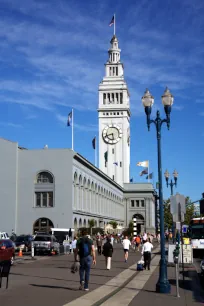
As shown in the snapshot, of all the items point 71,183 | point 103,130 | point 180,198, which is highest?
point 103,130

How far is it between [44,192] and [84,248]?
52063 mm

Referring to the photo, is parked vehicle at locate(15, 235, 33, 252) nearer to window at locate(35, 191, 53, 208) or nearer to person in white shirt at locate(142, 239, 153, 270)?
window at locate(35, 191, 53, 208)

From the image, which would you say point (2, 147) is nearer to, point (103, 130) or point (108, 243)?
Result: point (108, 243)

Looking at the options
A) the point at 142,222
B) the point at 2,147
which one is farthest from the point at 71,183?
the point at 142,222

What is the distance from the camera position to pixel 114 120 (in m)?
124

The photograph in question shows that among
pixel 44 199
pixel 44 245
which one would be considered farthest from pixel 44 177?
pixel 44 245

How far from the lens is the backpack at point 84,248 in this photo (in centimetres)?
1536

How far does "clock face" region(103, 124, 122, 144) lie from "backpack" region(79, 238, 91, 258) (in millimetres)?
107054

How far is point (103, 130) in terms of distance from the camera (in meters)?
124

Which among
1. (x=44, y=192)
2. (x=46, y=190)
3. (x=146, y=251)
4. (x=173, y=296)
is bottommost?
(x=173, y=296)

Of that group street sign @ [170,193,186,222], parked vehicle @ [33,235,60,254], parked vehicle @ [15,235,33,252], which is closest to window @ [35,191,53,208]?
parked vehicle @ [15,235,33,252]

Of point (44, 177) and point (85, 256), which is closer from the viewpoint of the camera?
point (85, 256)

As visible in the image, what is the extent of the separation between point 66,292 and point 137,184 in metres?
116

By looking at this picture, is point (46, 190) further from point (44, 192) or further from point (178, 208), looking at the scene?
point (178, 208)
